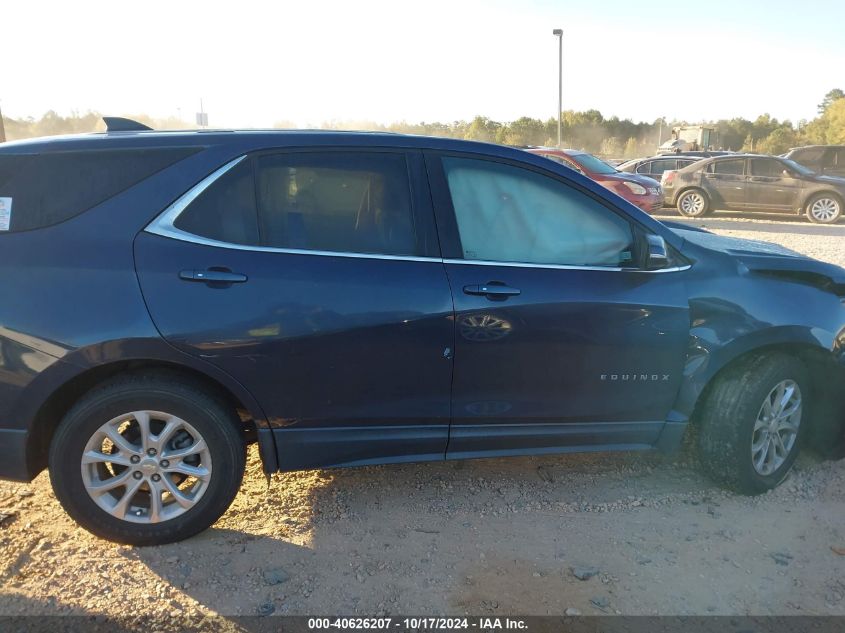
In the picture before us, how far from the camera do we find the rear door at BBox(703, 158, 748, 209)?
50.4 feet

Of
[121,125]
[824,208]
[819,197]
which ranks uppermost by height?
[121,125]

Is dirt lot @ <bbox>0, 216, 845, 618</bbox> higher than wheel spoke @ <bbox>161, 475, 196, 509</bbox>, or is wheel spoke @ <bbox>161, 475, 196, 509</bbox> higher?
wheel spoke @ <bbox>161, 475, 196, 509</bbox>

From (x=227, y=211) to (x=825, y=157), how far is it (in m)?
20.4

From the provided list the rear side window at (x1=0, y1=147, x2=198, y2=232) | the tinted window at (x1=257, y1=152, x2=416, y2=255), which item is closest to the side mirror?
the tinted window at (x1=257, y1=152, x2=416, y2=255)

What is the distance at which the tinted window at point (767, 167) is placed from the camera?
15.2 m

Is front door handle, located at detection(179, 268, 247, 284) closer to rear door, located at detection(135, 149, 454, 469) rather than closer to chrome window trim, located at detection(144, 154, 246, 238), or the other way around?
rear door, located at detection(135, 149, 454, 469)

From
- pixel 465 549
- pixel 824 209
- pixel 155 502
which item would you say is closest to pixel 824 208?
pixel 824 209

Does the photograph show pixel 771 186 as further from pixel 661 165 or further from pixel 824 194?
pixel 661 165

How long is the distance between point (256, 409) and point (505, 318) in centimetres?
118

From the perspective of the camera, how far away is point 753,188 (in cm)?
1530

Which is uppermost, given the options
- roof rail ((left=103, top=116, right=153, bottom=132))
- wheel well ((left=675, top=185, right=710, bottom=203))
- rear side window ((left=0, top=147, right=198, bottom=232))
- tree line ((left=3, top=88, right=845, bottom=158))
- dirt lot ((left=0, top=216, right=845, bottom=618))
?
tree line ((left=3, top=88, right=845, bottom=158))

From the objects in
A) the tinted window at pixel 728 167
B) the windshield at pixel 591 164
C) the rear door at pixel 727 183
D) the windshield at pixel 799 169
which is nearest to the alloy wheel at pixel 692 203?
the rear door at pixel 727 183

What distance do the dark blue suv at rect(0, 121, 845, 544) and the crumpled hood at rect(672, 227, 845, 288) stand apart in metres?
0.02

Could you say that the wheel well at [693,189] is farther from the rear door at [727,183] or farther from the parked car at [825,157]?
the parked car at [825,157]
